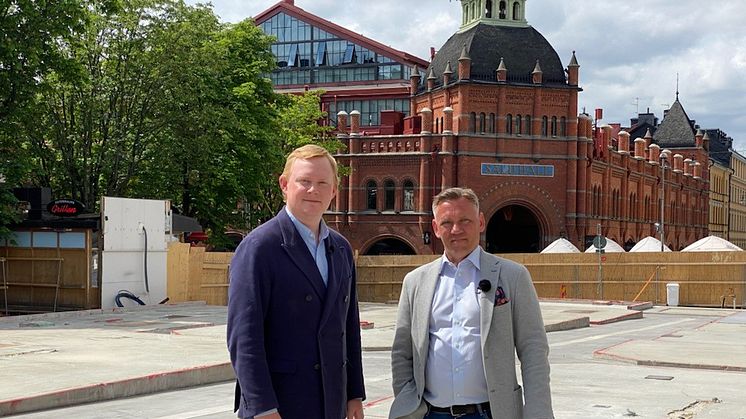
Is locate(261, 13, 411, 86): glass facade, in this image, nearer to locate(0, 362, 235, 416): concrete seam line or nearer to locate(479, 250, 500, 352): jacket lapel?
locate(0, 362, 235, 416): concrete seam line

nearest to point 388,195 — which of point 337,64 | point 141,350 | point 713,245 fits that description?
point 713,245

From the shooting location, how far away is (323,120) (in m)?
72.6

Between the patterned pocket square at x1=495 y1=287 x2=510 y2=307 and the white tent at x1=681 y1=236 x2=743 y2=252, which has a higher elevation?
the patterned pocket square at x1=495 y1=287 x2=510 y2=307

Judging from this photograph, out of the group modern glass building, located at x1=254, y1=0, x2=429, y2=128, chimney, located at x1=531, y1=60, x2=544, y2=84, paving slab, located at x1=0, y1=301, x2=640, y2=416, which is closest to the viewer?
paving slab, located at x1=0, y1=301, x2=640, y2=416

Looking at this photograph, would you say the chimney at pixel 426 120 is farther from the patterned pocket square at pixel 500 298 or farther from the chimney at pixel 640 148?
the patterned pocket square at pixel 500 298

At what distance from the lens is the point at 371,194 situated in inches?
2264

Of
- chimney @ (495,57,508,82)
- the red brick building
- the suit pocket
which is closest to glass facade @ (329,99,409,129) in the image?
the red brick building

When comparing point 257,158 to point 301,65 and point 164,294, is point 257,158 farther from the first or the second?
point 301,65

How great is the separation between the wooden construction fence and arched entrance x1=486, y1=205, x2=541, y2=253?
61.3ft

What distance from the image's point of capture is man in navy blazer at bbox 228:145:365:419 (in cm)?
420

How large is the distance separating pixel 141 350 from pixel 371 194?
42.1m

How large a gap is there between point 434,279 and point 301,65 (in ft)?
264

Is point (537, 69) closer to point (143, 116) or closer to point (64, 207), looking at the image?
point (143, 116)

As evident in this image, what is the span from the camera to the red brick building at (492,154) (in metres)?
56.0
